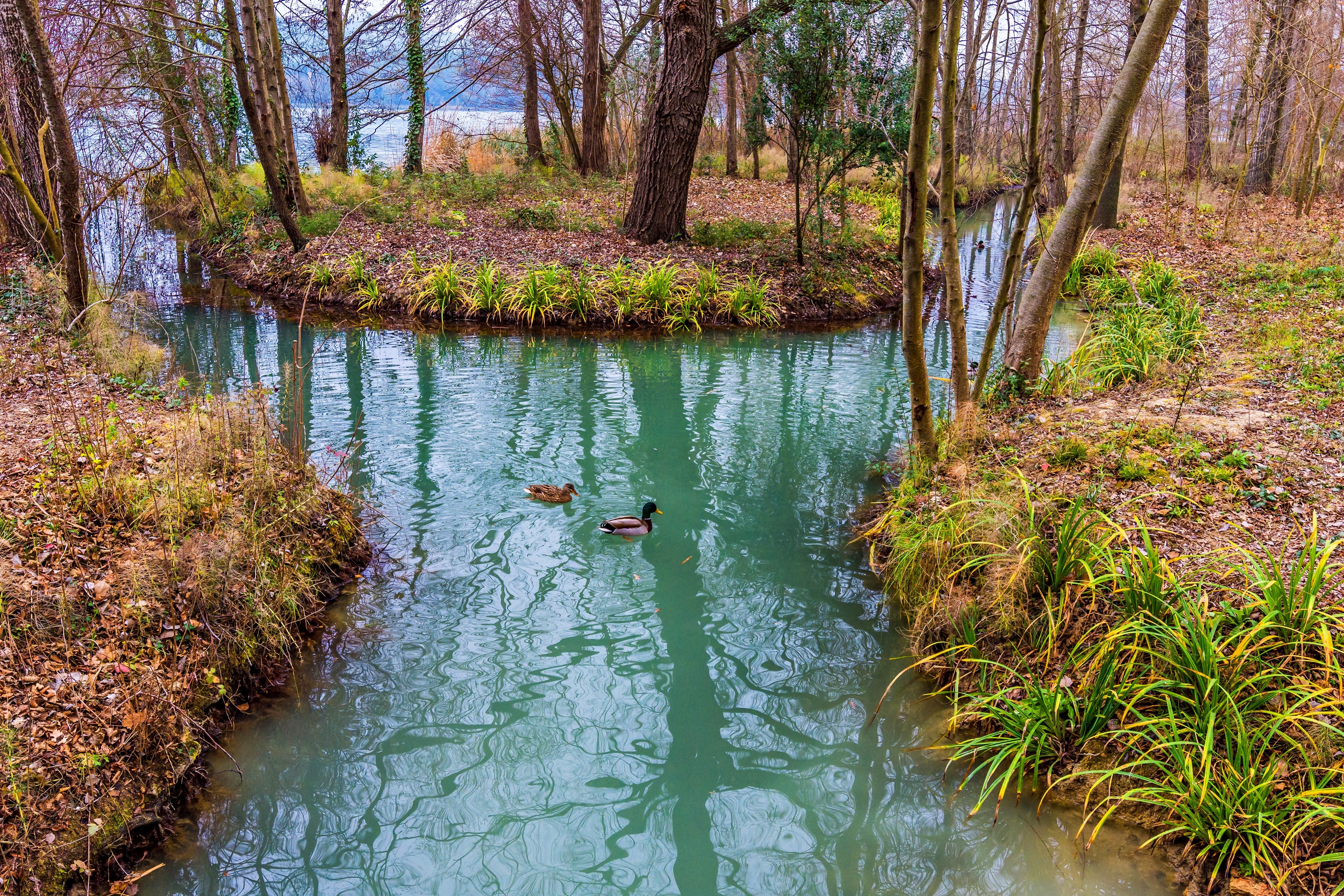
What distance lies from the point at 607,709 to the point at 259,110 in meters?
11.7

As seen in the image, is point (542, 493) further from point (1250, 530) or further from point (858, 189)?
point (858, 189)

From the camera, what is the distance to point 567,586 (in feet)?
16.2

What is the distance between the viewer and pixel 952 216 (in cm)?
514

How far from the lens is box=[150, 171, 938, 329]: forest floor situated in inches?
452

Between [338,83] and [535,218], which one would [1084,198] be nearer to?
[535,218]

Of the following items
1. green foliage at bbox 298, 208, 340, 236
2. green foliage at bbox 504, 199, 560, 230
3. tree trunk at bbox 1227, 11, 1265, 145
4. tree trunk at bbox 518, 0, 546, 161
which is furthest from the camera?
tree trunk at bbox 518, 0, 546, 161

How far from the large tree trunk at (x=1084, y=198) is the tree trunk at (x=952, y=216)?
1.18 metres

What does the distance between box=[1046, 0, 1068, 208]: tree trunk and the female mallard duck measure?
11.2 m

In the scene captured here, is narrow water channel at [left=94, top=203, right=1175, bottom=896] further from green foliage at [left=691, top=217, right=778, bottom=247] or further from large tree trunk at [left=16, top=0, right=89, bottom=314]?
green foliage at [left=691, top=217, right=778, bottom=247]

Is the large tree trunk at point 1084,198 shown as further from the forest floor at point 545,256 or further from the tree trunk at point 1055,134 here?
the tree trunk at point 1055,134

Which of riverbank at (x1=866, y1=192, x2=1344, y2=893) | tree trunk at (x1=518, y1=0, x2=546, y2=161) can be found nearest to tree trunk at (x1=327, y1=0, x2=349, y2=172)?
tree trunk at (x1=518, y1=0, x2=546, y2=161)

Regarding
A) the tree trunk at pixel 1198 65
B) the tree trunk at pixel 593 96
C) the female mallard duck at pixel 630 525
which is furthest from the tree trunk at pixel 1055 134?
the female mallard duck at pixel 630 525

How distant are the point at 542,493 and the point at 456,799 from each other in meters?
2.84

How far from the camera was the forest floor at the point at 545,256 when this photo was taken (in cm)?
1149
